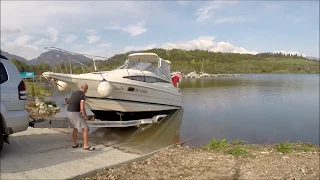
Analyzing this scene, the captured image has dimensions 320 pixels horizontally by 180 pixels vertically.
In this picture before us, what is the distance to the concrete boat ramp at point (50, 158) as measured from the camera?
17.3 ft

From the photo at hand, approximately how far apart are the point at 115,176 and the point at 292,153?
5.14 m

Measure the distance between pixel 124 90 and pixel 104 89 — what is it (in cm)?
133

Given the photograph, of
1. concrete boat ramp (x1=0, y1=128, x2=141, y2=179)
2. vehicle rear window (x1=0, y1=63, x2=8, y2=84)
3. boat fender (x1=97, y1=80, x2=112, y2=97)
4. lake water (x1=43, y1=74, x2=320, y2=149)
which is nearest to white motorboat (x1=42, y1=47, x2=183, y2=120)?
boat fender (x1=97, y1=80, x2=112, y2=97)

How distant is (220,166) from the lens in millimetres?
6277

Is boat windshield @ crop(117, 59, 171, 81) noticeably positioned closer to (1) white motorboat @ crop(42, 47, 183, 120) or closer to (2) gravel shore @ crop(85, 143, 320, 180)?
(1) white motorboat @ crop(42, 47, 183, 120)

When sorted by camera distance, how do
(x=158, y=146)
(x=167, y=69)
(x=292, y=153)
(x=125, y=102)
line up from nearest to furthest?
(x=292, y=153), (x=158, y=146), (x=125, y=102), (x=167, y=69)

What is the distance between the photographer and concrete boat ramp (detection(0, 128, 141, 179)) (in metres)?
5.26

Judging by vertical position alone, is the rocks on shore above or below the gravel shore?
above

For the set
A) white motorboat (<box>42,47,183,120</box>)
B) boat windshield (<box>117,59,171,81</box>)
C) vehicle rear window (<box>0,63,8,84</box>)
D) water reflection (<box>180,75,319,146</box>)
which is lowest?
water reflection (<box>180,75,319,146</box>)

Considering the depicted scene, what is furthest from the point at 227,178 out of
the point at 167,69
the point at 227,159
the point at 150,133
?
the point at 167,69

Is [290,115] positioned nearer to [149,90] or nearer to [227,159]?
[149,90]

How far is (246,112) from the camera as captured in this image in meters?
20.0

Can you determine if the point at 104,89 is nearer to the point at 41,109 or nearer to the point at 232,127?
the point at 41,109

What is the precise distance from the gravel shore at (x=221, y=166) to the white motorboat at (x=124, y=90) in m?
3.90
